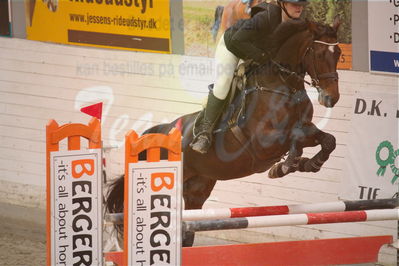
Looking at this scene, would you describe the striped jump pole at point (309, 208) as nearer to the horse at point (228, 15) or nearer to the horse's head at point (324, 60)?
the horse's head at point (324, 60)

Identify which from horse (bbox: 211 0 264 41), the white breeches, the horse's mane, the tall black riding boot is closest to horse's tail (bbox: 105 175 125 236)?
the tall black riding boot

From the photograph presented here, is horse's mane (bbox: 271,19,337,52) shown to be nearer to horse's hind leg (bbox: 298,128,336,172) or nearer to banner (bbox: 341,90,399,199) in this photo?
horse's hind leg (bbox: 298,128,336,172)

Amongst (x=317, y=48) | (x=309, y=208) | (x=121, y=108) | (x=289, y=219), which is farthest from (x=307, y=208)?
(x=121, y=108)

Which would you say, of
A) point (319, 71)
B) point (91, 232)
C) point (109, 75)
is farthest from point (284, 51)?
point (109, 75)

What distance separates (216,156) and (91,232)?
1.13 meters

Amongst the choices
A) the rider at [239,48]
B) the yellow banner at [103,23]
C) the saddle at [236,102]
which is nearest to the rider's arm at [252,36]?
the rider at [239,48]

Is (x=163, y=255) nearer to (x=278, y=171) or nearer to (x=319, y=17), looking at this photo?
(x=278, y=171)

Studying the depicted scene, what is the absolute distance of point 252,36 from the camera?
460 cm

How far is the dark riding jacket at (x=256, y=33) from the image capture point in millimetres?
4566

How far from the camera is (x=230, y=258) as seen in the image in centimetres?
472

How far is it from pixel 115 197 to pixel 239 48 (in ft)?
3.95

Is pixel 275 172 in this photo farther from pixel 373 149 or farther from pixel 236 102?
pixel 373 149

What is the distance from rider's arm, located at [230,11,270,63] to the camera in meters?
4.57

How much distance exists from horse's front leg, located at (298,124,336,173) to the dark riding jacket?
1.61ft
